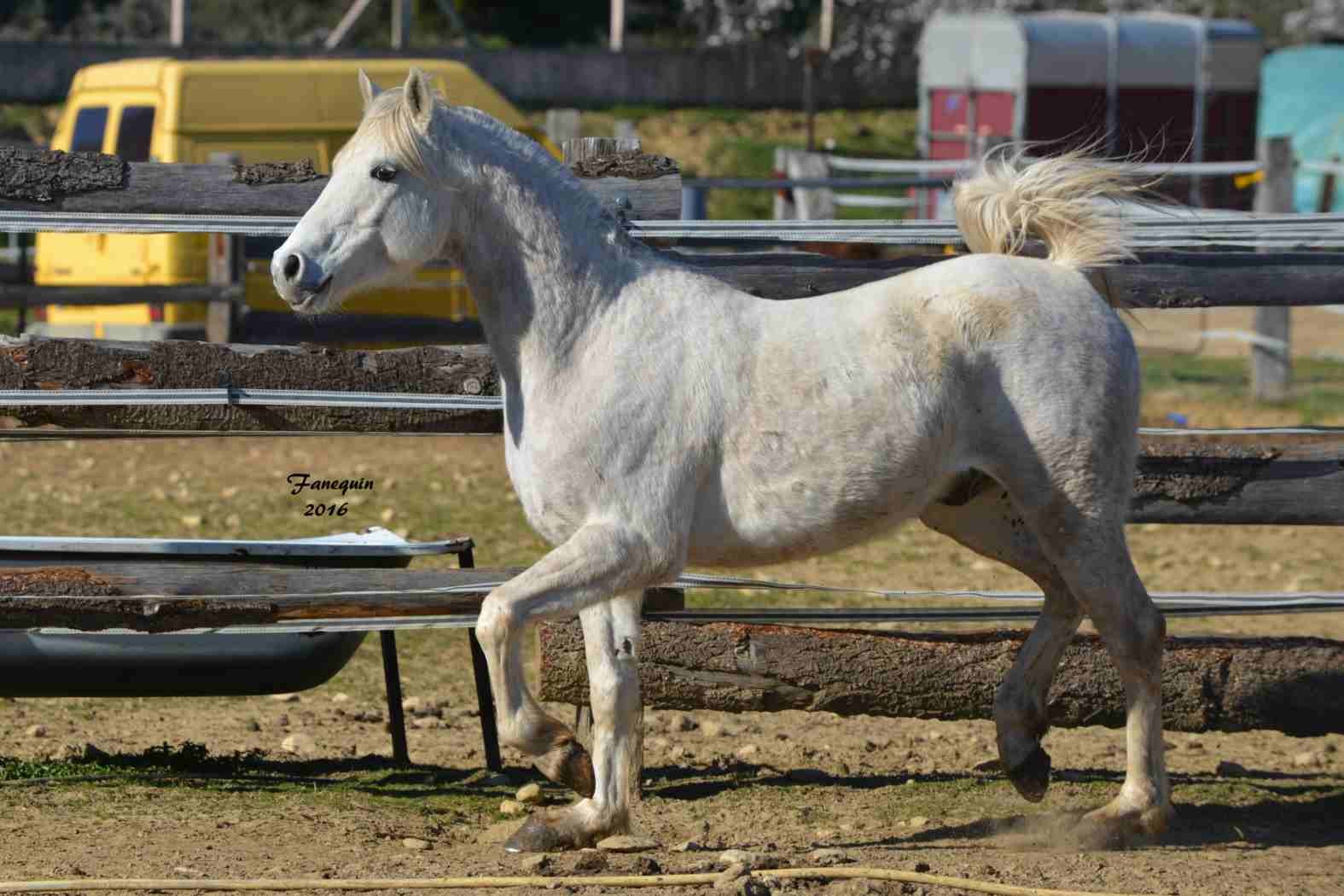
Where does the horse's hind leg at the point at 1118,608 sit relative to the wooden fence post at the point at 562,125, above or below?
below

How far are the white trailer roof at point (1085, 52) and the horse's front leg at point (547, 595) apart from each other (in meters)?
21.3

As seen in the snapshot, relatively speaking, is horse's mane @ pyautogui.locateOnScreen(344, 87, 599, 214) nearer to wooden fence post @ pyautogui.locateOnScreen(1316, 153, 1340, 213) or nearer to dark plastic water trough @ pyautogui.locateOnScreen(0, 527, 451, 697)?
dark plastic water trough @ pyautogui.locateOnScreen(0, 527, 451, 697)

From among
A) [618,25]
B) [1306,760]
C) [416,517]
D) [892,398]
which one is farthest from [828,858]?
[618,25]

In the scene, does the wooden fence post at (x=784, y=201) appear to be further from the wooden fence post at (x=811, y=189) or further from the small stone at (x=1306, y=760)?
the small stone at (x=1306, y=760)

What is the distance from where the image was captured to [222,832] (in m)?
5.19

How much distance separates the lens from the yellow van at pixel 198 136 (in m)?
14.5

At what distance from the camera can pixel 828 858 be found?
15.9ft

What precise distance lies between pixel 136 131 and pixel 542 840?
11.3 metres

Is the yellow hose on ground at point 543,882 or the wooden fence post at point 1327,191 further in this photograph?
the wooden fence post at point 1327,191

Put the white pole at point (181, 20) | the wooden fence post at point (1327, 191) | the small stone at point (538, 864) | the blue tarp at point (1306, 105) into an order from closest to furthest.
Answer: the small stone at point (538, 864) → the wooden fence post at point (1327, 191) → the blue tarp at point (1306, 105) → the white pole at point (181, 20)

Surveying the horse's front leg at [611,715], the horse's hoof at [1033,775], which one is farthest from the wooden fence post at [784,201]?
the horse's front leg at [611,715]

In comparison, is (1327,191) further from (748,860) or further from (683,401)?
(748,860)

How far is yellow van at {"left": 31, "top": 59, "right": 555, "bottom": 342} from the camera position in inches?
572

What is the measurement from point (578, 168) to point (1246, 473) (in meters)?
2.41
